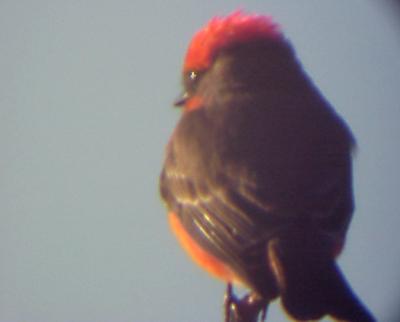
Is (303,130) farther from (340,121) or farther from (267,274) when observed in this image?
(267,274)

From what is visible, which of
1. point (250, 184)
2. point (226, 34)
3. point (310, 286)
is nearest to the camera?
point (310, 286)

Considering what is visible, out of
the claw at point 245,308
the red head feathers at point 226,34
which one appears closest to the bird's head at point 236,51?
the red head feathers at point 226,34

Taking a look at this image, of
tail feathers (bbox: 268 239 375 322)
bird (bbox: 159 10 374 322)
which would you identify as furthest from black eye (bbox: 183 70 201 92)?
tail feathers (bbox: 268 239 375 322)

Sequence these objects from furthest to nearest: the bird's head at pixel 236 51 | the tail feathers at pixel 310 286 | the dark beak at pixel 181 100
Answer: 1. the dark beak at pixel 181 100
2. the bird's head at pixel 236 51
3. the tail feathers at pixel 310 286

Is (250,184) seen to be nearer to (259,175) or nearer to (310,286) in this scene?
(259,175)

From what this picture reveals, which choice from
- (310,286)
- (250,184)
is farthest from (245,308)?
(250,184)

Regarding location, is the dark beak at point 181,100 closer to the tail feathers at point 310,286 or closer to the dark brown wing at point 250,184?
the dark brown wing at point 250,184

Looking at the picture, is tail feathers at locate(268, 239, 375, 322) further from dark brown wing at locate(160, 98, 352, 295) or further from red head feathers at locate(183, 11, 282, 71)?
red head feathers at locate(183, 11, 282, 71)
